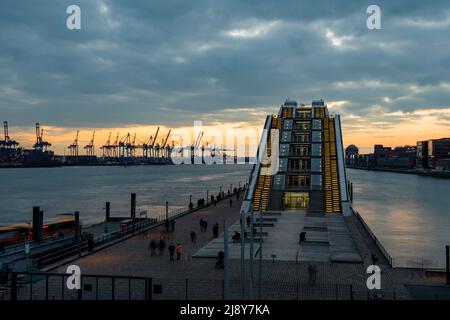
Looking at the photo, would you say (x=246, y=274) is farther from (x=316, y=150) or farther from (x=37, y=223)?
(x=316, y=150)

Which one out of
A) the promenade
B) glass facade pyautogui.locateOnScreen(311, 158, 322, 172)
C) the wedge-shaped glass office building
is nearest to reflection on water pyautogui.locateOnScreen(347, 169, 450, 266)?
the wedge-shaped glass office building

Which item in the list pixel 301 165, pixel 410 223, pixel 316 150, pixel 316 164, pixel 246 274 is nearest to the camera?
pixel 246 274

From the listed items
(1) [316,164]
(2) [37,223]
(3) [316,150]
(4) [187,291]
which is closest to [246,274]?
(4) [187,291]

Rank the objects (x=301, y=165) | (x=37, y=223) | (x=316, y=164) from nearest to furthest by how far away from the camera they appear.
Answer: (x=37, y=223), (x=316, y=164), (x=301, y=165)

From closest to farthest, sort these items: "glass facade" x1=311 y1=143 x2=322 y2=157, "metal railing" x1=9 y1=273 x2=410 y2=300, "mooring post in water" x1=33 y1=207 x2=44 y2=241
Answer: "metal railing" x1=9 y1=273 x2=410 y2=300, "mooring post in water" x1=33 y1=207 x2=44 y2=241, "glass facade" x1=311 y1=143 x2=322 y2=157

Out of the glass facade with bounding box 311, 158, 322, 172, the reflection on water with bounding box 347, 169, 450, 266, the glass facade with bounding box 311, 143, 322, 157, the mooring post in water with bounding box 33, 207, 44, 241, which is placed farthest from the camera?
the glass facade with bounding box 311, 143, 322, 157

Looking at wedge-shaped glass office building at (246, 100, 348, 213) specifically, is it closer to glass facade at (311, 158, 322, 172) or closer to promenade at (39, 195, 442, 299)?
glass facade at (311, 158, 322, 172)

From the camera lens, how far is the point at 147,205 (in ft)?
308

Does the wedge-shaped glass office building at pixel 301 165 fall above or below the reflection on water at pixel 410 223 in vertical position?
above

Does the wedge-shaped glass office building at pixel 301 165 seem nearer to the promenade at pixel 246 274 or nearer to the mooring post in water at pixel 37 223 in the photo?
the promenade at pixel 246 274

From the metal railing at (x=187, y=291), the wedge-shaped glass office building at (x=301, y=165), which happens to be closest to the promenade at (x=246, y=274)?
the metal railing at (x=187, y=291)
